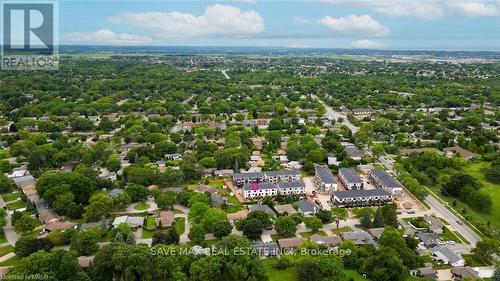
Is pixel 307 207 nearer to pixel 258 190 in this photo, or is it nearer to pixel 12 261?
pixel 258 190

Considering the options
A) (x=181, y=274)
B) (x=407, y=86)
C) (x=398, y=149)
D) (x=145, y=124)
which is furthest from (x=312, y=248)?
(x=407, y=86)

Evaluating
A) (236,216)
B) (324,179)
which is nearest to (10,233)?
(236,216)

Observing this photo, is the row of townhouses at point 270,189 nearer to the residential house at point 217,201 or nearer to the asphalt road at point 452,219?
the residential house at point 217,201

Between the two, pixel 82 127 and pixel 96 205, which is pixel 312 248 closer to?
pixel 96 205

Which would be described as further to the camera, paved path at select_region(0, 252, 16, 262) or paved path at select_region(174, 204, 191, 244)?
paved path at select_region(174, 204, 191, 244)

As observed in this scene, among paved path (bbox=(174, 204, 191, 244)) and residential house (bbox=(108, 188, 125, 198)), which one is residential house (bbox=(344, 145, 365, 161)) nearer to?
paved path (bbox=(174, 204, 191, 244))

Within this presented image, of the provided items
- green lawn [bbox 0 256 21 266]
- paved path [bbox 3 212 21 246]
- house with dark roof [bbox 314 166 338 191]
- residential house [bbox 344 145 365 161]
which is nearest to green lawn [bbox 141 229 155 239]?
green lawn [bbox 0 256 21 266]

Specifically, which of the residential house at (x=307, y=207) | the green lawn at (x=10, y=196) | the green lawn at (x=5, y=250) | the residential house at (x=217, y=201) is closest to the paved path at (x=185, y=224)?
the residential house at (x=217, y=201)
